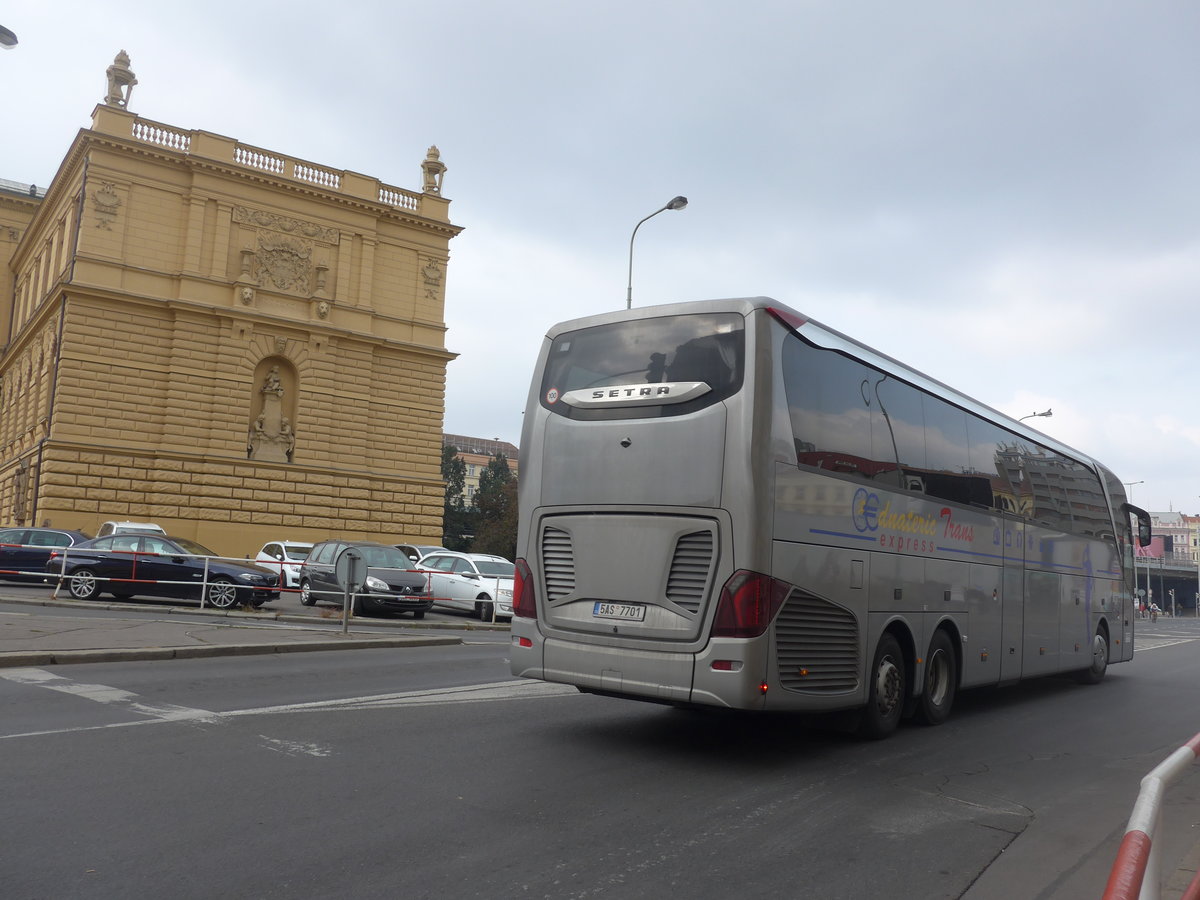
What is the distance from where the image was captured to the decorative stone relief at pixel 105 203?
114 ft

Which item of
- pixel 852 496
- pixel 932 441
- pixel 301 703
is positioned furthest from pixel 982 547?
pixel 301 703

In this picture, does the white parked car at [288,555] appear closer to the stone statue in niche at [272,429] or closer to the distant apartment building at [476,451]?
the stone statue in niche at [272,429]

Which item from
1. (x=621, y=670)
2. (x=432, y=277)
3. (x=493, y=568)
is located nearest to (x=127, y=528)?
(x=493, y=568)

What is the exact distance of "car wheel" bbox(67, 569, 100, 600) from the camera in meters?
19.4

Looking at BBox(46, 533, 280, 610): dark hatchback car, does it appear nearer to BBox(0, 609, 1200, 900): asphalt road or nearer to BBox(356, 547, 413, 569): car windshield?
BBox(356, 547, 413, 569): car windshield

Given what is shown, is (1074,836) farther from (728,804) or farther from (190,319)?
(190,319)

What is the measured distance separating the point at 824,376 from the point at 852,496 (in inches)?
40.1

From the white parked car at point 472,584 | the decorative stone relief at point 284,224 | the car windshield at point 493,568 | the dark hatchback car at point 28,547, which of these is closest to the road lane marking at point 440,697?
the white parked car at point 472,584

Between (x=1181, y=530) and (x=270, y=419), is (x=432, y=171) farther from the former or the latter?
(x=1181, y=530)

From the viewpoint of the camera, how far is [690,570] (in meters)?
7.45

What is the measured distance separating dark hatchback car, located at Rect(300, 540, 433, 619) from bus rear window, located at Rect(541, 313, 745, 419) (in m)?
11.8

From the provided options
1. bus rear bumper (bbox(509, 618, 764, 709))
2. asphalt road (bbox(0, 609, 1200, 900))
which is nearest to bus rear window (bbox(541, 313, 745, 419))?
bus rear bumper (bbox(509, 618, 764, 709))

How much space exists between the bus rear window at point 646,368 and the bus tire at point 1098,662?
10.4m

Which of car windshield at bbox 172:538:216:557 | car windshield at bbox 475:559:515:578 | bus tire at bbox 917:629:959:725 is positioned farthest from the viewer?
car windshield at bbox 475:559:515:578
